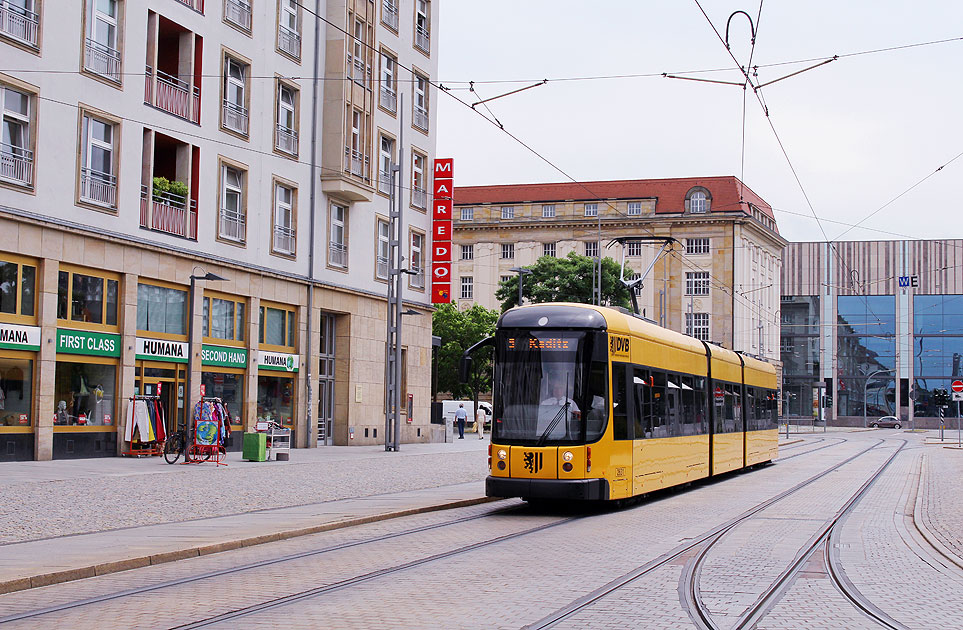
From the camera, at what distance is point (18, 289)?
2528 cm

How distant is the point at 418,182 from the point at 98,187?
19.6 m

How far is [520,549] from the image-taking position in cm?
1299

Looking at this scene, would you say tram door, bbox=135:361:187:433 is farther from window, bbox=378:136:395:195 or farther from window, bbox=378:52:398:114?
window, bbox=378:52:398:114

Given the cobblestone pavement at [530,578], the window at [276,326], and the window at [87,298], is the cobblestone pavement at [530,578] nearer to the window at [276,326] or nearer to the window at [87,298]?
the window at [87,298]

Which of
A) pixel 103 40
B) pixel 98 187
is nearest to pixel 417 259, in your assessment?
pixel 98 187

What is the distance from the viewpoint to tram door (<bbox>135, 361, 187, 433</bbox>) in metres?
29.6

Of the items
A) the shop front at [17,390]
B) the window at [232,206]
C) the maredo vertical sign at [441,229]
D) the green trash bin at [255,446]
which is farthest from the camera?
the maredo vertical sign at [441,229]

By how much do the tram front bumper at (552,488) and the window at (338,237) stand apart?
2283 cm

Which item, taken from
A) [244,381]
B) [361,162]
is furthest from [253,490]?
[361,162]

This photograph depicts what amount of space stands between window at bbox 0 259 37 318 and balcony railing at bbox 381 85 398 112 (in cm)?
1961

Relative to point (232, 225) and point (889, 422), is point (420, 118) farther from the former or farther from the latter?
point (889, 422)

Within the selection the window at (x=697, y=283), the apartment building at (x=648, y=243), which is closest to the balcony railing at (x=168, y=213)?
the apartment building at (x=648, y=243)

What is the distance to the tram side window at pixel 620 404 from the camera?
684 inches

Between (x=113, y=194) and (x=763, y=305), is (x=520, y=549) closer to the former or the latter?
(x=113, y=194)
